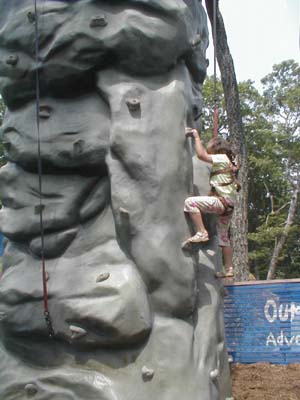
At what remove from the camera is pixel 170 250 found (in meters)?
4.11

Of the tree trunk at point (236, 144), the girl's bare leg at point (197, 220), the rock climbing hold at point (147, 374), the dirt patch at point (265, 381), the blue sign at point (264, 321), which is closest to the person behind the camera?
the rock climbing hold at point (147, 374)

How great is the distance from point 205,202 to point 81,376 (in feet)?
4.66

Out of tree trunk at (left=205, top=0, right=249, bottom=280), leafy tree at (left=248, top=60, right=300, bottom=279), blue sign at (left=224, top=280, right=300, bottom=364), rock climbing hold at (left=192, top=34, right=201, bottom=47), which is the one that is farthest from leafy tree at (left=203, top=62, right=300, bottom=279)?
rock climbing hold at (left=192, top=34, right=201, bottom=47)

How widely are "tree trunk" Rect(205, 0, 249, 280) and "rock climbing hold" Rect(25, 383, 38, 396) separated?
5.32 m

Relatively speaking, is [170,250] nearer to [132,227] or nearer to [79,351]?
[132,227]

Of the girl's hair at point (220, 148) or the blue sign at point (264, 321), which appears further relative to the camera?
the blue sign at point (264, 321)

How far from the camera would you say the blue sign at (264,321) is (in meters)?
6.54

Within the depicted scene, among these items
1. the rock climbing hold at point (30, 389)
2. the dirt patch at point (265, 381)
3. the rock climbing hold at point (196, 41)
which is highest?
the rock climbing hold at point (196, 41)

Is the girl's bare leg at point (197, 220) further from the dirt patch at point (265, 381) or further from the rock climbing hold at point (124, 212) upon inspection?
the dirt patch at point (265, 381)

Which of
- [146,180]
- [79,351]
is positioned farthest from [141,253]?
[79,351]

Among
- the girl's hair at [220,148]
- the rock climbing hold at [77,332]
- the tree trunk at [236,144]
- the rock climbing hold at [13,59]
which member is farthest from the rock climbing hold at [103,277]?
the tree trunk at [236,144]

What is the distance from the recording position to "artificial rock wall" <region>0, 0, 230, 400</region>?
404 cm

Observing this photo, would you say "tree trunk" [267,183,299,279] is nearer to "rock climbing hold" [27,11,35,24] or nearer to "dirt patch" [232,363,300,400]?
"dirt patch" [232,363,300,400]

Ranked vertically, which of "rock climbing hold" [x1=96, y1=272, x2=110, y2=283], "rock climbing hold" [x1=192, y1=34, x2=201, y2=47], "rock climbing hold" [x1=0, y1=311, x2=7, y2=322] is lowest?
"rock climbing hold" [x1=0, y1=311, x2=7, y2=322]
